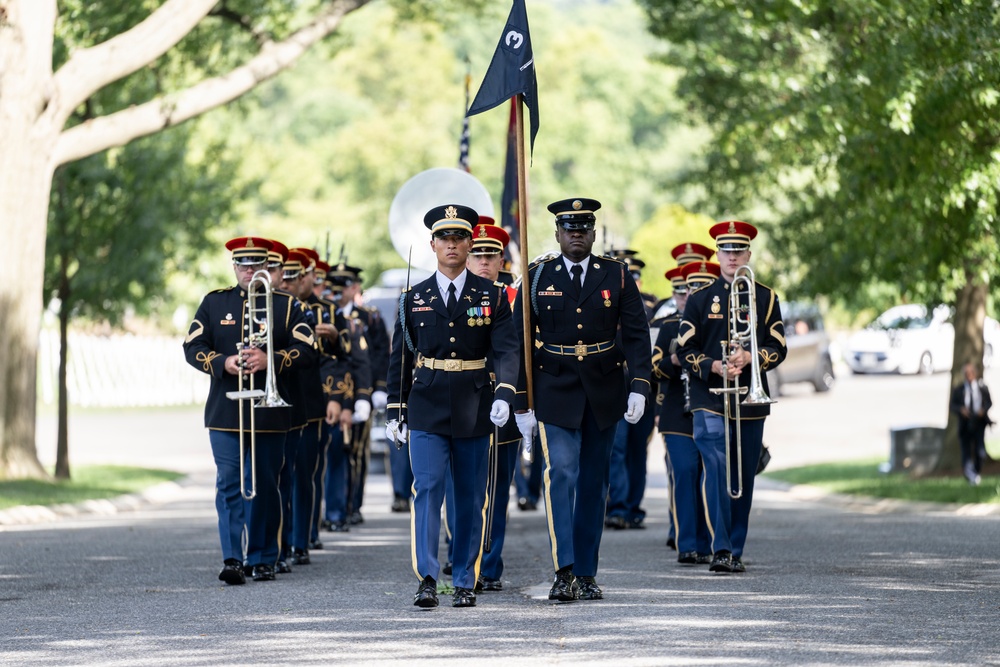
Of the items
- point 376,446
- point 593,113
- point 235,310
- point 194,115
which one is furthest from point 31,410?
point 593,113

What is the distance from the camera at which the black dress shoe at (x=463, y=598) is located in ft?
34.7

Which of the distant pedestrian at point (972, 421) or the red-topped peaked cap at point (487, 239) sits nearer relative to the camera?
the red-topped peaked cap at point (487, 239)

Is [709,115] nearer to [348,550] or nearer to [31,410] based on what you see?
[31,410]

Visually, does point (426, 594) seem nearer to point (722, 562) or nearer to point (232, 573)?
point (232, 573)

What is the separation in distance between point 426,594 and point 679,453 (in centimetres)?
396

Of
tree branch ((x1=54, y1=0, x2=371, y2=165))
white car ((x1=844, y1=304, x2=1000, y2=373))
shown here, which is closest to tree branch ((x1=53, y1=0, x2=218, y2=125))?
tree branch ((x1=54, y1=0, x2=371, y2=165))

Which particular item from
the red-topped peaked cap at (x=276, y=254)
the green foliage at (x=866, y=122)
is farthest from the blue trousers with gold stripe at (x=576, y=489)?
the green foliage at (x=866, y=122)

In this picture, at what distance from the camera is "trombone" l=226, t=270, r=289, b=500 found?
39.4 feet

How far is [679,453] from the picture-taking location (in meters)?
14.1

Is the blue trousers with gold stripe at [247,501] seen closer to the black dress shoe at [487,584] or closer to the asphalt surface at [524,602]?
the asphalt surface at [524,602]

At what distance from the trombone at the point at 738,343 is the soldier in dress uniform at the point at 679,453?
628mm

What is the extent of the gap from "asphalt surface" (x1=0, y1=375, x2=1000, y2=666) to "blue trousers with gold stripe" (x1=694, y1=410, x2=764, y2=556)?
1.02 ft

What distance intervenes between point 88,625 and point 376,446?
17.2 m

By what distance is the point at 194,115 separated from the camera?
2219 cm
